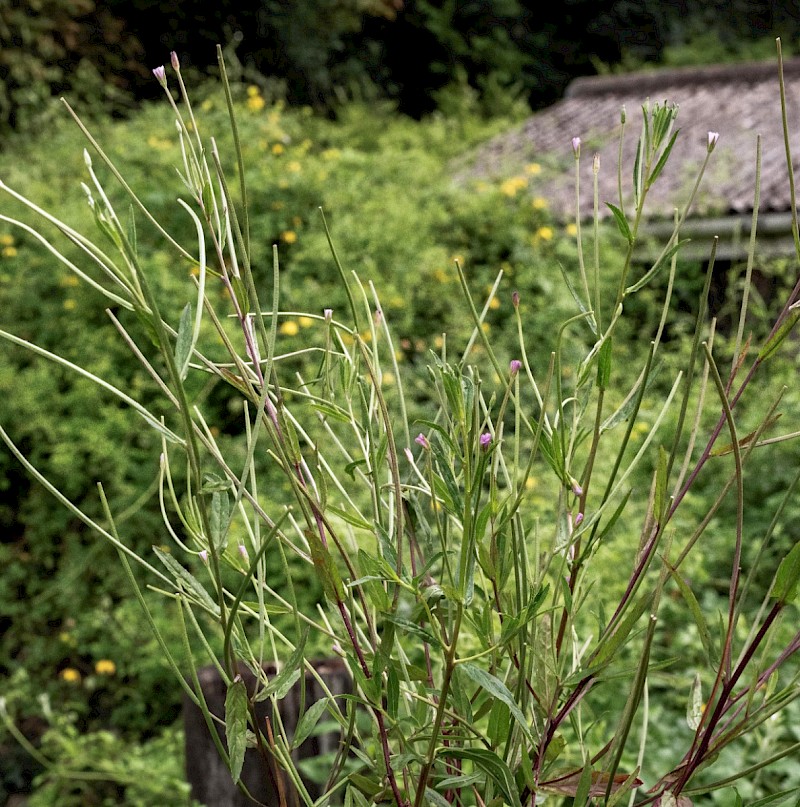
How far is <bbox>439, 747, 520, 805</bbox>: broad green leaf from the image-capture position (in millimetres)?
586

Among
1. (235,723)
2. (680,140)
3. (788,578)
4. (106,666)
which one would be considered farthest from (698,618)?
(680,140)

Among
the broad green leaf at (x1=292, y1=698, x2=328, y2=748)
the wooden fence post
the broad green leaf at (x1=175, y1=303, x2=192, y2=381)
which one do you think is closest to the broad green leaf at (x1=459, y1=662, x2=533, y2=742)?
the broad green leaf at (x1=292, y1=698, x2=328, y2=748)

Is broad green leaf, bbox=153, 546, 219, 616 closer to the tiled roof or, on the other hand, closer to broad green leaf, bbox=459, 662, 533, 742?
broad green leaf, bbox=459, 662, 533, 742

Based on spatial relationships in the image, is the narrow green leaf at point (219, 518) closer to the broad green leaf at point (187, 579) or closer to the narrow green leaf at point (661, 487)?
the broad green leaf at point (187, 579)

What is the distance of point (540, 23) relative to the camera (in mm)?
12984

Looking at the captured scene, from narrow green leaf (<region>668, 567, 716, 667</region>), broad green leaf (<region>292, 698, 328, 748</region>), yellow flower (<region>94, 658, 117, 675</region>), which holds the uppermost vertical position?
narrow green leaf (<region>668, 567, 716, 667</region>)

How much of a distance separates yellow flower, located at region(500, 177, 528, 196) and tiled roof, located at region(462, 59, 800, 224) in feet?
0.75

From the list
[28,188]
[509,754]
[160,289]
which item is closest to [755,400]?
[160,289]

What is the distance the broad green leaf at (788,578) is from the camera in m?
0.55

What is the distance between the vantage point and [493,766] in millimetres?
596

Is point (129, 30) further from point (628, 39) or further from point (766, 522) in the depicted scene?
point (766, 522)

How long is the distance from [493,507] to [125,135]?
222 inches

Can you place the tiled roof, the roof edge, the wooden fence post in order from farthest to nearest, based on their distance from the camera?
1. the roof edge
2. the tiled roof
3. the wooden fence post

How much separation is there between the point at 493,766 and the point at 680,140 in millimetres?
6240
